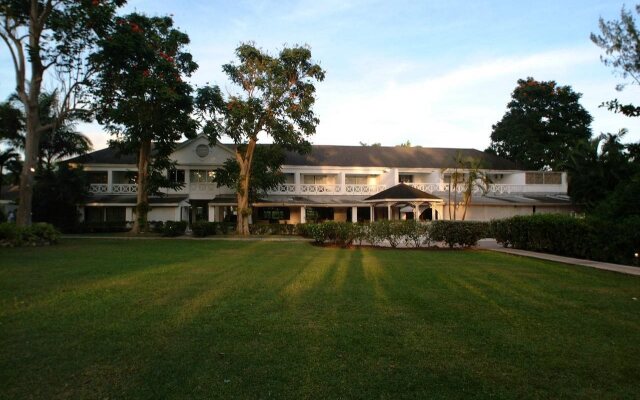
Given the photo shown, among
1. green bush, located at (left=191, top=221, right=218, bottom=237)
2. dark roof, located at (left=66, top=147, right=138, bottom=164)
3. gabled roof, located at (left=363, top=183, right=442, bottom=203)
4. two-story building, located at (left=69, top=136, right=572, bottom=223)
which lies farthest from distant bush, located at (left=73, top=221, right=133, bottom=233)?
gabled roof, located at (left=363, top=183, right=442, bottom=203)

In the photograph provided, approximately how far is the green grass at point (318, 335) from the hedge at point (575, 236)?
259 cm

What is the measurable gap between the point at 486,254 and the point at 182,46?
68.2 ft

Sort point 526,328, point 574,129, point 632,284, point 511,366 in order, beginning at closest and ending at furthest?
point 511,366 → point 526,328 → point 632,284 → point 574,129

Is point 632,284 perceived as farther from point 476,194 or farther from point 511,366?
point 476,194

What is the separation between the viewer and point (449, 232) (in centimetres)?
1755

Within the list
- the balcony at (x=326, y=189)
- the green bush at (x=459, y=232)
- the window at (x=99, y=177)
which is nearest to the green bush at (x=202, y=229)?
the balcony at (x=326, y=189)

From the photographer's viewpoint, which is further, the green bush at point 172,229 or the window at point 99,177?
the window at point 99,177

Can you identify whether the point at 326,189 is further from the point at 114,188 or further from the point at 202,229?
the point at 114,188

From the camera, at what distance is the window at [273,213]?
3612 centimetres

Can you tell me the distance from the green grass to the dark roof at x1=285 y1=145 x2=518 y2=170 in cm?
2829

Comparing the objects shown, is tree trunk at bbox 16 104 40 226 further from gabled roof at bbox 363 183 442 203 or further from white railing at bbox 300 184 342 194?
gabled roof at bbox 363 183 442 203

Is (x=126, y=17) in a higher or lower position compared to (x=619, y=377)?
higher

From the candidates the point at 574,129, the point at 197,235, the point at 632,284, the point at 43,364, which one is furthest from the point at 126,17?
the point at 574,129

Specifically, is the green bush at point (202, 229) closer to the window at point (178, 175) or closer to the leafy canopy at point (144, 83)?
the leafy canopy at point (144, 83)
